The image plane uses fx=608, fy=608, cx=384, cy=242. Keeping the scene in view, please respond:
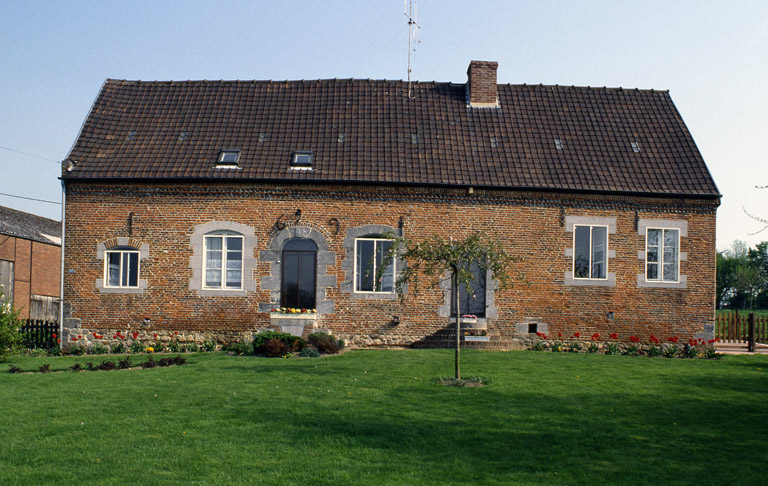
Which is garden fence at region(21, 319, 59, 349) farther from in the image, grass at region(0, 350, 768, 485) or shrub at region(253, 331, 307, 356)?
shrub at region(253, 331, 307, 356)

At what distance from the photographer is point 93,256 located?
16.8m

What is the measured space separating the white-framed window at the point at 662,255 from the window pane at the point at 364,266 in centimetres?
773

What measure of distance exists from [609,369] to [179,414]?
28.4 ft

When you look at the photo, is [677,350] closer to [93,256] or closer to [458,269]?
[458,269]

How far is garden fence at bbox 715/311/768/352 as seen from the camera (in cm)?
1852

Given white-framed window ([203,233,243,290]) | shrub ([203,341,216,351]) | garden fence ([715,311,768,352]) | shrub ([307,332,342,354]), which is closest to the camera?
shrub ([307,332,342,354])

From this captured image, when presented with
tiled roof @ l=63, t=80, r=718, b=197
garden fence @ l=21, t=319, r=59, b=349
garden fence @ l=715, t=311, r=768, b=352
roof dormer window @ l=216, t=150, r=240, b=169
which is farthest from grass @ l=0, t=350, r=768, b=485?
garden fence @ l=715, t=311, r=768, b=352

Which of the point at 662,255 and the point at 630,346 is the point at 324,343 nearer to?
the point at 630,346

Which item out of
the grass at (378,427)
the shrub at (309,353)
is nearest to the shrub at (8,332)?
the grass at (378,427)

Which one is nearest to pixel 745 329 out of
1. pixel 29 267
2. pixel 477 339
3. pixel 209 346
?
Answer: pixel 477 339

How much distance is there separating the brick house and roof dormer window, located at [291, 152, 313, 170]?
3cm

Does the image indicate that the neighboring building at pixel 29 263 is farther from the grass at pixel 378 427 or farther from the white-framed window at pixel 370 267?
the grass at pixel 378 427

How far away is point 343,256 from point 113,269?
6.39 metres

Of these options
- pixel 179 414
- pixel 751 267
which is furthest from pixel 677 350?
pixel 751 267
